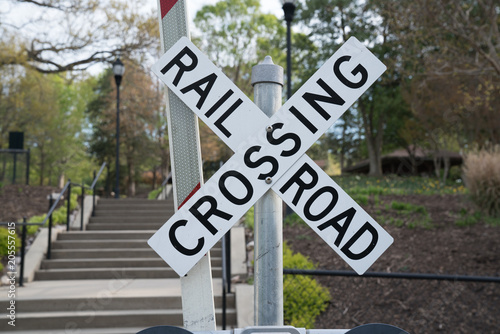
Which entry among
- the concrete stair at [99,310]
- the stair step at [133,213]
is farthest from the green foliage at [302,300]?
the stair step at [133,213]

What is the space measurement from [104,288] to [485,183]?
6526 millimetres

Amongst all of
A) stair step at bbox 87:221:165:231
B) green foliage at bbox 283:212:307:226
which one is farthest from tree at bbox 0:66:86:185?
green foliage at bbox 283:212:307:226

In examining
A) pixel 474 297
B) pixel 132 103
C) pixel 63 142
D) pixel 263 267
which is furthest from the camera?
pixel 63 142

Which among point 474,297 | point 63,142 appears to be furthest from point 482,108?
point 63,142

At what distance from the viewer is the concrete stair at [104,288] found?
532 cm

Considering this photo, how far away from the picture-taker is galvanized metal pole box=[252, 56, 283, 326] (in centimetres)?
146

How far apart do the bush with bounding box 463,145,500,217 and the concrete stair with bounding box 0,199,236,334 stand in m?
4.73

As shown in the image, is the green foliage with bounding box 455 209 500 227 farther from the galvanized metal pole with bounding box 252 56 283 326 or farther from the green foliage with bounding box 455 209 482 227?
the galvanized metal pole with bounding box 252 56 283 326

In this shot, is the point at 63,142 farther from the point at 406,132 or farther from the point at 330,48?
the point at 406,132

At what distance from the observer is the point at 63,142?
→ 36594mm

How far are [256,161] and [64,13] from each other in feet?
47.0

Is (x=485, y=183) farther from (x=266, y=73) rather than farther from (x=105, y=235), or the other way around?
(x=266, y=73)

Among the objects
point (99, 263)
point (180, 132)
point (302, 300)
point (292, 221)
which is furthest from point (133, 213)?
point (180, 132)

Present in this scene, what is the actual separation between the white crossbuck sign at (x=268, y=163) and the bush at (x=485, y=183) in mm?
7062
